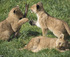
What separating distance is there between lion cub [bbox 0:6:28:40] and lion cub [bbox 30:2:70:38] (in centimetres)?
65

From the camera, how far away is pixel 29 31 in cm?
1123

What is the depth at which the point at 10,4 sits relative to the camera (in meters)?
14.2

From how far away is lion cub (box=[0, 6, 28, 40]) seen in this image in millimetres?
10246

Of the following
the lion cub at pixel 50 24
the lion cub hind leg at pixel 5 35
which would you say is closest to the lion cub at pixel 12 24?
the lion cub hind leg at pixel 5 35

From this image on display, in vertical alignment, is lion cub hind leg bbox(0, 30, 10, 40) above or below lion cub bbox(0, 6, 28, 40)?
below

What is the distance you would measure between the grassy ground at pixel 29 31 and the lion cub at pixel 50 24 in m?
0.37

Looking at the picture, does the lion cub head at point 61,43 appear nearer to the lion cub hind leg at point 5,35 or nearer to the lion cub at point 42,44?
the lion cub at point 42,44

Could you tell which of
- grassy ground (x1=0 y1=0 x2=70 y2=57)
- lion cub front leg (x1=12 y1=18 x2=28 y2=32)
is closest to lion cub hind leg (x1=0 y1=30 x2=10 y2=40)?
grassy ground (x1=0 y1=0 x2=70 y2=57)

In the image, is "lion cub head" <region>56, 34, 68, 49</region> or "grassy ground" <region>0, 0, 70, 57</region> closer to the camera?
"grassy ground" <region>0, 0, 70, 57</region>

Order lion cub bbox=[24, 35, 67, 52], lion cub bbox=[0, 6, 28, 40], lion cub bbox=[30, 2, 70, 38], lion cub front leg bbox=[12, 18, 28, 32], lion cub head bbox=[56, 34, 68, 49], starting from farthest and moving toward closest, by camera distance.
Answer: lion cub front leg bbox=[12, 18, 28, 32] < lion cub bbox=[0, 6, 28, 40] < lion cub bbox=[30, 2, 70, 38] < lion cub bbox=[24, 35, 67, 52] < lion cub head bbox=[56, 34, 68, 49]

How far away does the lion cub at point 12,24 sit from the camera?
33.6ft

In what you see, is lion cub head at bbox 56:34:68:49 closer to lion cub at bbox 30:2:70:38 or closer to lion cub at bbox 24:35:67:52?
lion cub at bbox 24:35:67:52

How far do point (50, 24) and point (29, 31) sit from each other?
114cm

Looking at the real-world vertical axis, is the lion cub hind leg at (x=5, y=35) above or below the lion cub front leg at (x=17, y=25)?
below
